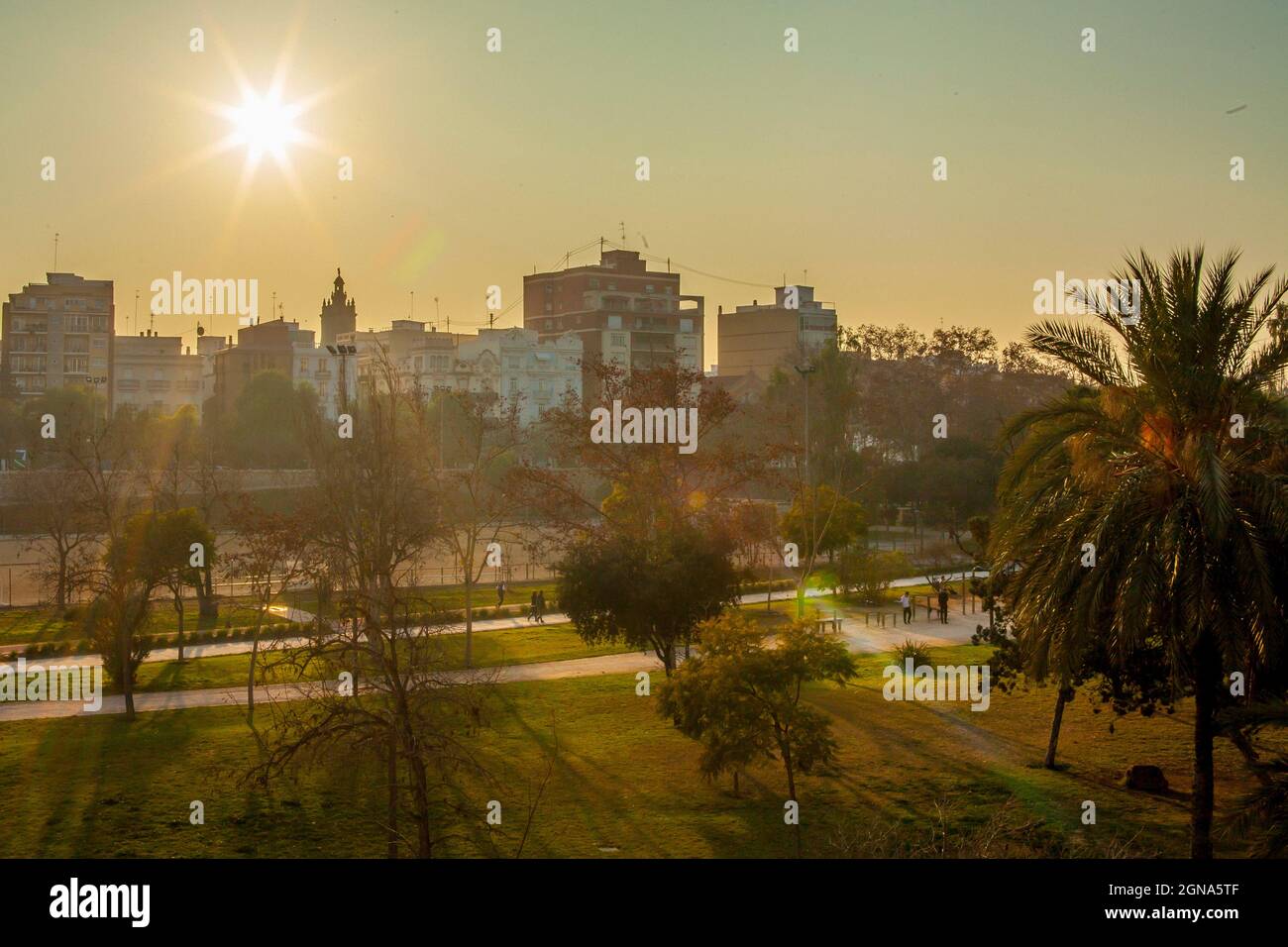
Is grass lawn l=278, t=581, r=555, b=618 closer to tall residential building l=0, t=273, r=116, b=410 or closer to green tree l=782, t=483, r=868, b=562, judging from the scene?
green tree l=782, t=483, r=868, b=562

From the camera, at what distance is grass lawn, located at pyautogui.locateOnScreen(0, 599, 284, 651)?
97.3ft

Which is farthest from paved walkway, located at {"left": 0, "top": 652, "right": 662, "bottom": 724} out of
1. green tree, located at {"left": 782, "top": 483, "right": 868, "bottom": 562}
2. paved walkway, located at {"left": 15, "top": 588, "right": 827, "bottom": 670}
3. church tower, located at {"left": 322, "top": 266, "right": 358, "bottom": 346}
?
church tower, located at {"left": 322, "top": 266, "right": 358, "bottom": 346}

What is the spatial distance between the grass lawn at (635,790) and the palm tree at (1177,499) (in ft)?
7.70

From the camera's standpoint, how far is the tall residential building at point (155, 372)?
334 feet

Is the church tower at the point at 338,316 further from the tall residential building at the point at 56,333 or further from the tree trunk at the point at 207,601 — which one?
the tree trunk at the point at 207,601

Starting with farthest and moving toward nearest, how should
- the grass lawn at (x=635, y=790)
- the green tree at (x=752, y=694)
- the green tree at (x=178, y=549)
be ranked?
the green tree at (x=178, y=549), the green tree at (x=752, y=694), the grass lawn at (x=635, y=790)

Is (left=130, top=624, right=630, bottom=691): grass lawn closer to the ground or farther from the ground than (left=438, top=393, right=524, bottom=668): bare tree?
closer to the ground

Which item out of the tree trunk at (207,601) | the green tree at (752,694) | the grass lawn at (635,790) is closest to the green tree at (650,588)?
the grass lawn at (635,790)

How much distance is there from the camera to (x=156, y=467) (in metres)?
59.6

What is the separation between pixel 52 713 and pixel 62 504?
16.6 m

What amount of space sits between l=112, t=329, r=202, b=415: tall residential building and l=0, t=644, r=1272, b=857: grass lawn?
88.3 meters

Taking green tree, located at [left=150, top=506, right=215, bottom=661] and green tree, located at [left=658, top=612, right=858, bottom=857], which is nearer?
green tree, located at [left=658, top=612, right=858, bottom=857]
